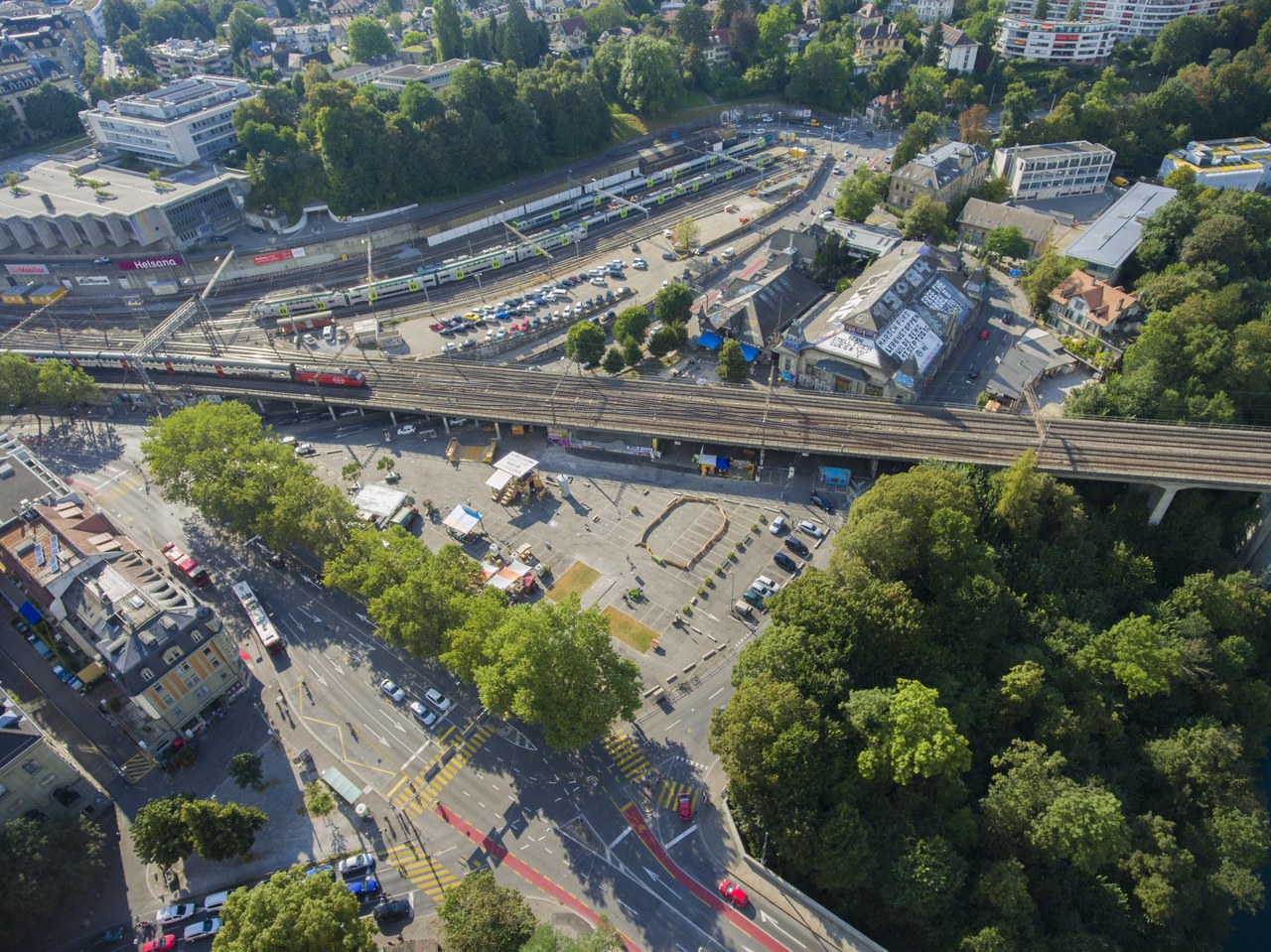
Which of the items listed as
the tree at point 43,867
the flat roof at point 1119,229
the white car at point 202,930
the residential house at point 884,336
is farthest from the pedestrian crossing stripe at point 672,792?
the flat roof at point 1119,229

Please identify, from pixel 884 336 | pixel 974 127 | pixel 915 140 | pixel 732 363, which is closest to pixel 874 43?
pixel 974 127

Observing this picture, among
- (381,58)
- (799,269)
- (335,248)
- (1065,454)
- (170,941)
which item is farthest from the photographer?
(381,58)

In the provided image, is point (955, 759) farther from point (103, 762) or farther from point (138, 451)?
point (138, 451)

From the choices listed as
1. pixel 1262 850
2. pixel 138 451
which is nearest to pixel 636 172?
pixel 138 451

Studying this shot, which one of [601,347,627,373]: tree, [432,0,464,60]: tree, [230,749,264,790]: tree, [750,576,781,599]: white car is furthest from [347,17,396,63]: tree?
[230,749,264,790]: tree

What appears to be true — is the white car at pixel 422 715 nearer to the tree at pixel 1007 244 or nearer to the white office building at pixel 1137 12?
the tree at pixel 1007 244

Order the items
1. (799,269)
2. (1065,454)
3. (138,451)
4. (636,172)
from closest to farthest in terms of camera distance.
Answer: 1. (1065,454)
2. (138,451)
3. (799,269)
4. (636,172)
